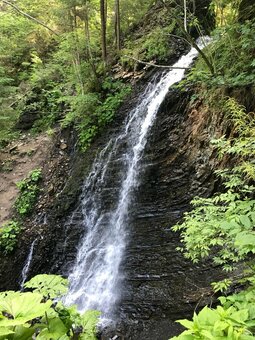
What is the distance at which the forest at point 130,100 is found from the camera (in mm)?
1880

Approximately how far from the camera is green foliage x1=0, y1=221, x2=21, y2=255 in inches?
340

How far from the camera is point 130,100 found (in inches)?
409

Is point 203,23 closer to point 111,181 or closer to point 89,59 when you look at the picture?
point 89,59

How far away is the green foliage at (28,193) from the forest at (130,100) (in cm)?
4

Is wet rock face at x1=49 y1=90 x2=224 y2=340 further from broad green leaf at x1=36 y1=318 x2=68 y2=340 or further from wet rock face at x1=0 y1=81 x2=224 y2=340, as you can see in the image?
broad green leaf at x1=36 y1=318 x2=68 y2=340

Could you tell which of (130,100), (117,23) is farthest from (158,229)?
(117,23)

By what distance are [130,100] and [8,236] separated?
5.93 m

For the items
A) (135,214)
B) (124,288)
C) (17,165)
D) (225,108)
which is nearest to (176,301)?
(124,288)

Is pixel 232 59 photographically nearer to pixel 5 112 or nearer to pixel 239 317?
pixel 239 317

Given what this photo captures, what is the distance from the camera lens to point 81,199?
8828mm

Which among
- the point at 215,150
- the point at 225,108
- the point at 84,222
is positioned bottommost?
the point at 84,222

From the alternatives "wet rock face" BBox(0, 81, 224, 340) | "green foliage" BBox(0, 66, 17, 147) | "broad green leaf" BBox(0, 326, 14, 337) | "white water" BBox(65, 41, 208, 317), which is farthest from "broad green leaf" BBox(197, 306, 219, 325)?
"green foliage" BBox(0, 66, 17, 147)

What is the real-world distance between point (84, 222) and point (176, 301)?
12.2 ft

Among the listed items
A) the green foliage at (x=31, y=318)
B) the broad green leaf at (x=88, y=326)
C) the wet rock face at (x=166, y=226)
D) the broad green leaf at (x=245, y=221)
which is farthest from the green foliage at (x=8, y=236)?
the broad green leaf at (x=245, y=221)
